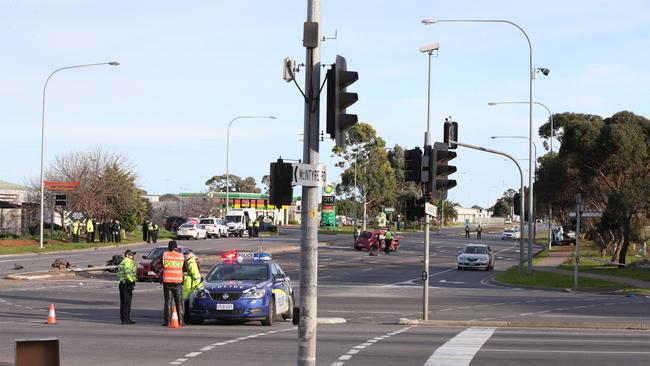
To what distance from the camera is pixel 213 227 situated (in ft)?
261

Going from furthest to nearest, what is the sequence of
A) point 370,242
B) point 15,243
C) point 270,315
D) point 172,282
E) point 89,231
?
point 370,242, point 89,231, point 15,243, point 270,315, point 172,282

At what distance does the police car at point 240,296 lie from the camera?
69.2 ft

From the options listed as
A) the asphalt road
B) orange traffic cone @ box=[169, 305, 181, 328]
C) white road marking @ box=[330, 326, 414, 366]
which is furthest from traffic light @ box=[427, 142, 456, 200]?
orange traffic cone @ box=[169, 305, 181, 328]

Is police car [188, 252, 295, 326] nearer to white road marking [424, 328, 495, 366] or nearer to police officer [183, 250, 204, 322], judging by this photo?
police officer [183, 250, 204, 322]

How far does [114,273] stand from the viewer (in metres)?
42.6

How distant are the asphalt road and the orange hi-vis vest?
3.62ft

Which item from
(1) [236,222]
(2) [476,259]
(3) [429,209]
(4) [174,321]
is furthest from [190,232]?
(4) [174,321]

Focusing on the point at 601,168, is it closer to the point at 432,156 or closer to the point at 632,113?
the point at 632,113

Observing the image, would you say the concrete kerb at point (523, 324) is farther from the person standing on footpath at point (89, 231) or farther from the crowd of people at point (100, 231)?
the crowd of people at point (100, 231)

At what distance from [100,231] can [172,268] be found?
158 feet

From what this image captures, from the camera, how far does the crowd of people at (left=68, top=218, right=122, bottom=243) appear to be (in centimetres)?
6475

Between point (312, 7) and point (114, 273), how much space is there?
33933mm

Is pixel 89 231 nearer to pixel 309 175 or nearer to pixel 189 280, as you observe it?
pixel 189 280

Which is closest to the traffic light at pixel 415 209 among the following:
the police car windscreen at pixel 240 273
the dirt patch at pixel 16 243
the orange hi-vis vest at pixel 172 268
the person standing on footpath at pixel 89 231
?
the police car windscreen at pixel 240 273
